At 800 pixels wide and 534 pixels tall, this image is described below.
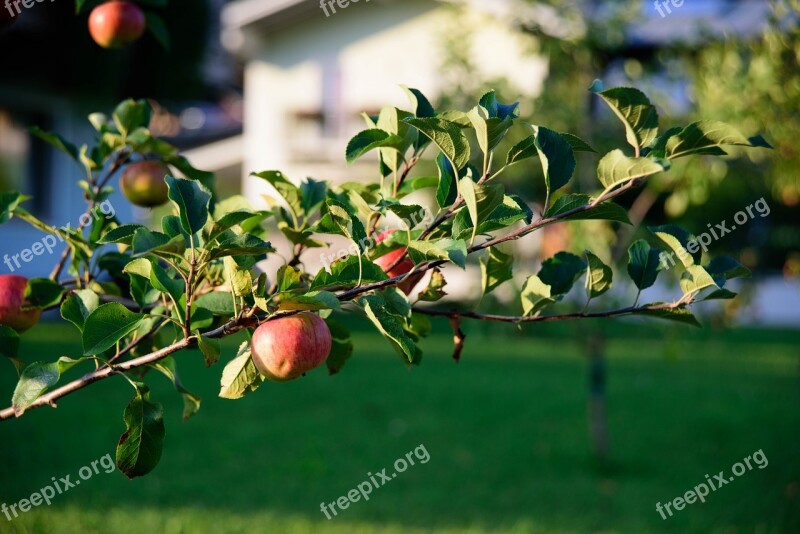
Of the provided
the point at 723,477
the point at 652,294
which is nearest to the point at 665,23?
the point at 652,294

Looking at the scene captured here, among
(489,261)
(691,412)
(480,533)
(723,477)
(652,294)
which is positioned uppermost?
(489,261)

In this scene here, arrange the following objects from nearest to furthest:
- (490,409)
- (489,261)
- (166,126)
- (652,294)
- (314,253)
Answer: (489,261), (490,409), (652,294), (314,253), (166,126)

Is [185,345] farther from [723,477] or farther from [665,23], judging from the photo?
[665,23]

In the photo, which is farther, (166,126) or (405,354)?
(166,126)

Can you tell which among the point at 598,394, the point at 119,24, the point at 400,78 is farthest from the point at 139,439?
the point at 400,78

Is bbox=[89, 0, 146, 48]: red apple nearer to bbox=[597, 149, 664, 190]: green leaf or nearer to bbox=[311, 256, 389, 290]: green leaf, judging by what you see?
bbox=[311, 256, 389, 290]: green leaf

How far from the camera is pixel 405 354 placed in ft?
2.80

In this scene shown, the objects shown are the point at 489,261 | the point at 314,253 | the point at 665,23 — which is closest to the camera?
the point at 489,261

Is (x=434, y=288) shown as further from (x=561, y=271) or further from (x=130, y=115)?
(x=130, y=115)

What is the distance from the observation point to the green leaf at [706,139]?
0.78m

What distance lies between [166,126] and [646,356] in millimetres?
7826

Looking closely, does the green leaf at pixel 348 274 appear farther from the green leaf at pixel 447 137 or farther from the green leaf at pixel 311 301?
the green leaf at pixel 447 137

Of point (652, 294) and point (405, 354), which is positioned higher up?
point (405, 354)

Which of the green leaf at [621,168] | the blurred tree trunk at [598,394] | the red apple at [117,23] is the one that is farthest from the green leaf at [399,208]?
the blurred tree trunk at [598,394]
